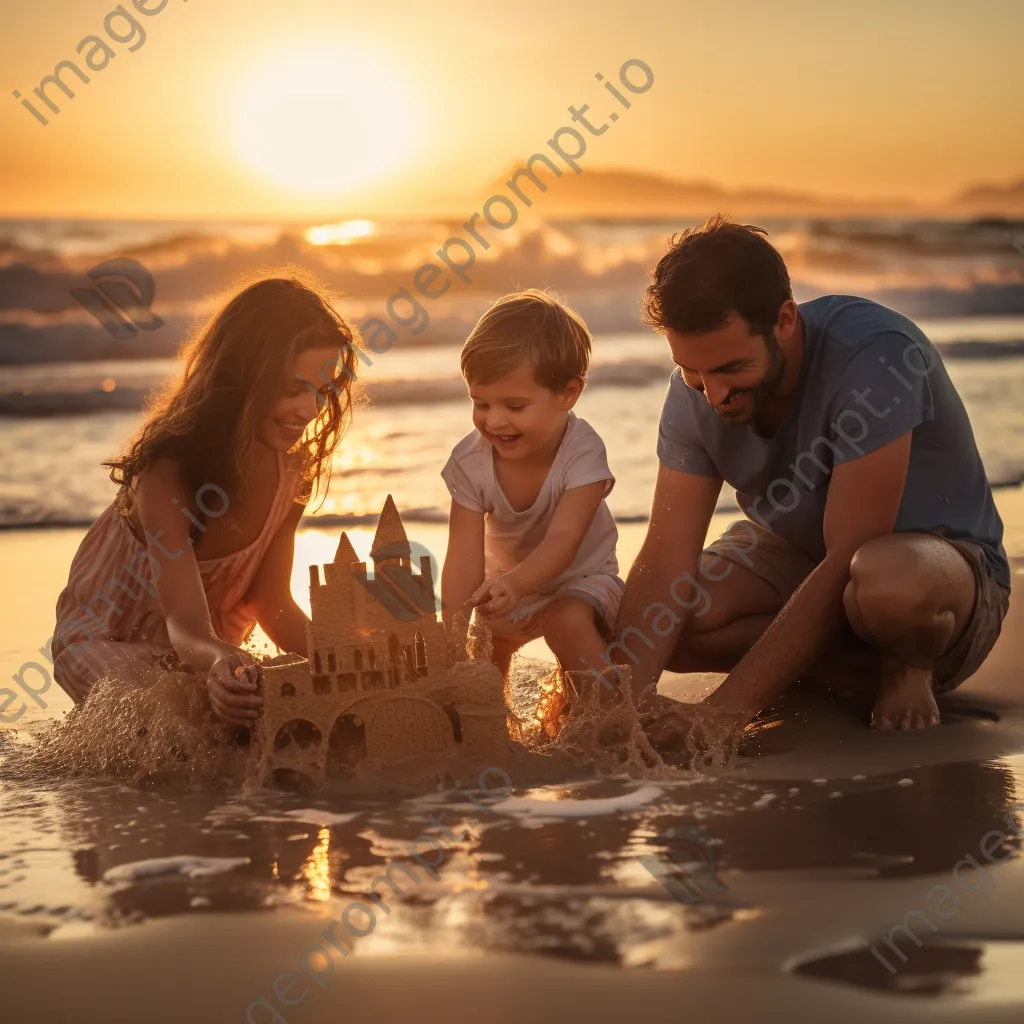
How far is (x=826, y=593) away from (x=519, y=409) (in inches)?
44.4

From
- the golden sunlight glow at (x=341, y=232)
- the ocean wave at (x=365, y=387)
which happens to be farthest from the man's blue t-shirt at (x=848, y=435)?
the golden sunlight glow at (x=341, y=232)

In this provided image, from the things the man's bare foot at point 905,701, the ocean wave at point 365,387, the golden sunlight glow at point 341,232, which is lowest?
the man's bare foot at point 905,701

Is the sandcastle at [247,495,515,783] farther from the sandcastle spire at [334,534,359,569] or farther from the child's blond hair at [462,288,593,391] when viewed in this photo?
the child's blond hair at [462,288,593,391]

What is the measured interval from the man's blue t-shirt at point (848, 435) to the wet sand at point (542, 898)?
82 centimetres

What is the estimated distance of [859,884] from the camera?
2707mm

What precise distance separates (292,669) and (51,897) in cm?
83

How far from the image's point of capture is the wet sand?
2.26 metres

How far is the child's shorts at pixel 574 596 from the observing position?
424 centimetres

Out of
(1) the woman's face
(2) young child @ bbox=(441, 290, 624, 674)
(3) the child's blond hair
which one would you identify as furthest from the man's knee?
(1) the woman's face

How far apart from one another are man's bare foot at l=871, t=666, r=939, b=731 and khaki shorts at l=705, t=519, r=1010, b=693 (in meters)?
0.15

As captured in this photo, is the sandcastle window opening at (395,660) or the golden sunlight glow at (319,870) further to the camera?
the sandcastle window opening at (395,660)

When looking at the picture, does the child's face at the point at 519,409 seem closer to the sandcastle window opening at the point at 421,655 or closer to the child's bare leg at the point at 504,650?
the child's bare leg at the point at 504,650

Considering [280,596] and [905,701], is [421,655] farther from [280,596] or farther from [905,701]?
[905,701]

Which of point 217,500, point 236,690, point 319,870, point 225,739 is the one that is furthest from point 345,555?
point 217,500
